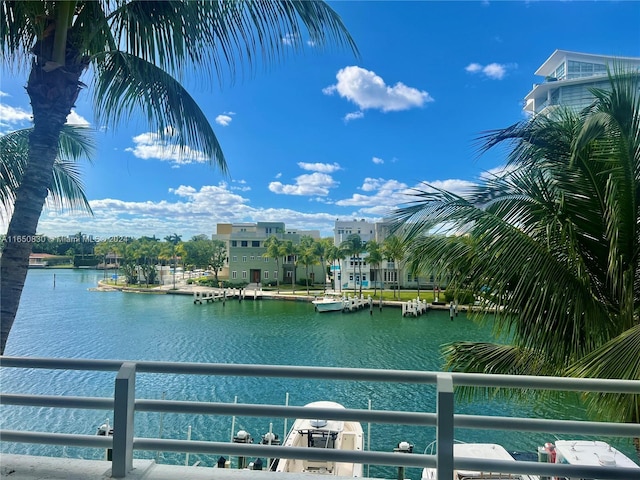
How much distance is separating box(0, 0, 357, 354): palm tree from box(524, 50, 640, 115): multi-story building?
92.2 inches

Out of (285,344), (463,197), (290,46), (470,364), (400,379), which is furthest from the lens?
(285,344)

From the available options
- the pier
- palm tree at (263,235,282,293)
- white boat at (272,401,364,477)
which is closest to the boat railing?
white boat at (272,401,364,477)

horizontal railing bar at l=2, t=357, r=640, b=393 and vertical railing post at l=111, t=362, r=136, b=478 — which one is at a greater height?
horizontal railing bar at l=2, t=357, r=640, b=393

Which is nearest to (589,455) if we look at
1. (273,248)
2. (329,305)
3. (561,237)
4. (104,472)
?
(561,237)

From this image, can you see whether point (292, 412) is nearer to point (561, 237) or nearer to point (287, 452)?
point (287, 452)

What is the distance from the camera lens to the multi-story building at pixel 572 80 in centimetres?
311

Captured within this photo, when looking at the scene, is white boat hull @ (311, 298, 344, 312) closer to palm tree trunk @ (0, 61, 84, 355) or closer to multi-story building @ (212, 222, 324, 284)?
multi-story building @ (212, 222, 324, 284)

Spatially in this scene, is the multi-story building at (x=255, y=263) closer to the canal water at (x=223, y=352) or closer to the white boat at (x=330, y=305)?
the canal water at (x=223, y=352)

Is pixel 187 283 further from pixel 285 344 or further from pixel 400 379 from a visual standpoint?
pixel 400 379

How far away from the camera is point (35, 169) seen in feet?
8.59

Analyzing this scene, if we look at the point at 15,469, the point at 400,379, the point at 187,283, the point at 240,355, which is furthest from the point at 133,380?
the point at 187,283

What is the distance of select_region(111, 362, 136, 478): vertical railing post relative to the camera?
1.51m

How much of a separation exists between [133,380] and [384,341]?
20745 millimetres

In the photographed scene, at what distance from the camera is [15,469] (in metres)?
1.64
